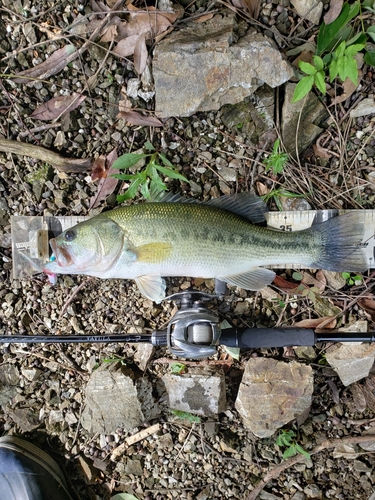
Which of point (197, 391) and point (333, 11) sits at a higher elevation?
point (333, 11)

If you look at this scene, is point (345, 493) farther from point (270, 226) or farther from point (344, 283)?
point (270, 226)

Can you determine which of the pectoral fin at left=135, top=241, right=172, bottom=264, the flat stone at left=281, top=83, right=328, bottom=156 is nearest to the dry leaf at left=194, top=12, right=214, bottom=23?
the flat stone at left=281, top=83, right=328, bottom=156

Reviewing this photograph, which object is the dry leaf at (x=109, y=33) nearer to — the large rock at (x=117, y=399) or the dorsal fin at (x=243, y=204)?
the dorsal fin at (x=243, y=204)

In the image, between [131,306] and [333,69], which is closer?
[333,69]

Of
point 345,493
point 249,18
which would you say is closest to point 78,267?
point 249,18

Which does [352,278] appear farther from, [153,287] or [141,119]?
[141,119]

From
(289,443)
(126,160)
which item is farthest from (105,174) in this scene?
(289,443)

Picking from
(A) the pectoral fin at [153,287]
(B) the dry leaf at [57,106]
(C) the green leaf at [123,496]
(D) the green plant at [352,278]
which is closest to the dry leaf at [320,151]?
(D) the green plant at [352,278]
